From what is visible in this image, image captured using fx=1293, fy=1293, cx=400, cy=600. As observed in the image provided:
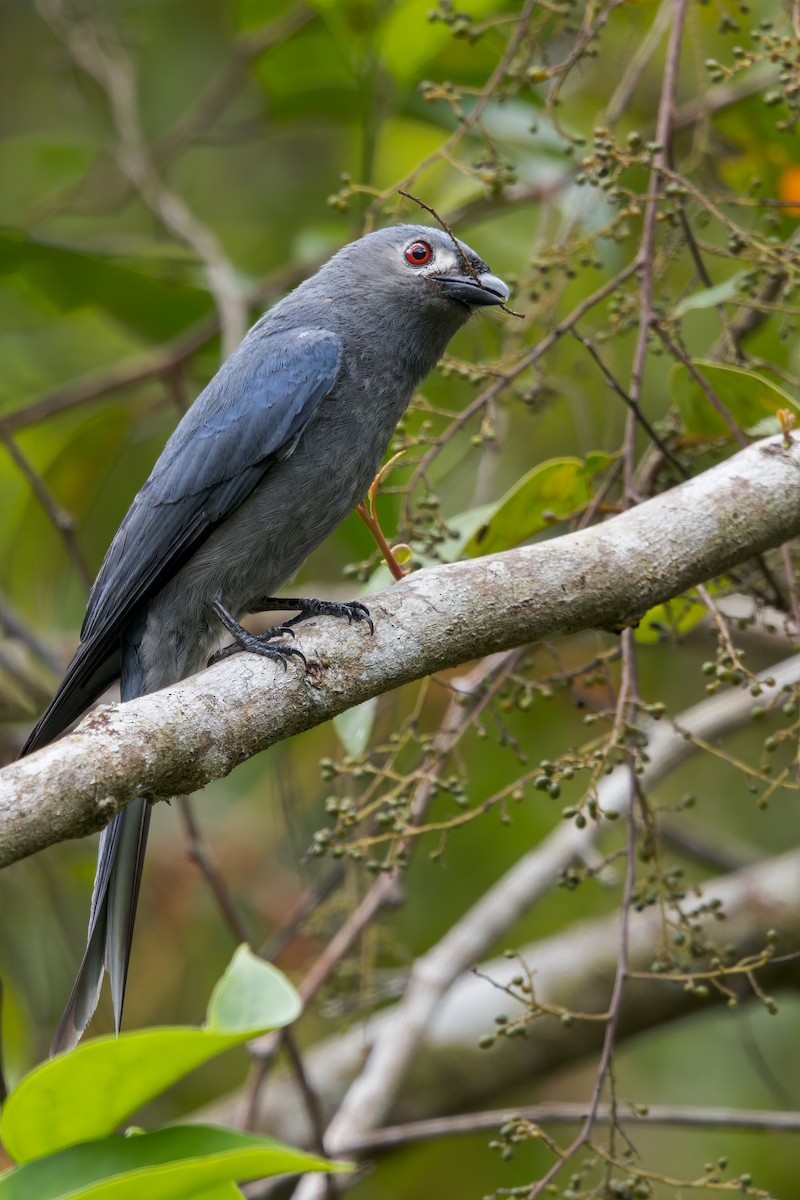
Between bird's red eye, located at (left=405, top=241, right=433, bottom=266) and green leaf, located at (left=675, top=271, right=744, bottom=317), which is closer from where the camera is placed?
green leaf, located at (left=675, top=271, right=744, bottom=317)

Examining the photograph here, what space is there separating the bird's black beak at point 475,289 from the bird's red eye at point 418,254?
0.12 meters

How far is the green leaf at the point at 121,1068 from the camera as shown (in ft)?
5.15

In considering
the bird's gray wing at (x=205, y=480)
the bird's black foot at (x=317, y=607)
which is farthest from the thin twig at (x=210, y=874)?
the bird's black foot at (x=317, y=607)

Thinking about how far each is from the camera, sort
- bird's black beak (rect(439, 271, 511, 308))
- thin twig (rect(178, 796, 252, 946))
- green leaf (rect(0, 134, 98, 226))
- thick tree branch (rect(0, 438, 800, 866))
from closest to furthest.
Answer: thick tree branch (rect(0, 438, 800, 866))
bird's black beak (rect(439, 271, 511, 308))
thin twig (rect(178, 796, 252, 946))
green leaf (rect(0, 134, 98, 226))

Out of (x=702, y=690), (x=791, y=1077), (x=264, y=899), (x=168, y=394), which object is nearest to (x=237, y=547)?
(x=168, y=394)

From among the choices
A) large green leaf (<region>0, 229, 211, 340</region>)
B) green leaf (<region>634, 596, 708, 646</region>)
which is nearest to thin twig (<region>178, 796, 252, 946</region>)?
green leaf (<region>634, 596, 708, 646</region>)

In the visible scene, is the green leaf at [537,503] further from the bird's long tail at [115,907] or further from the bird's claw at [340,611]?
the bird's long tail at [115,907]

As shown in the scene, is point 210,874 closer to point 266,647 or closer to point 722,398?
point 266,647

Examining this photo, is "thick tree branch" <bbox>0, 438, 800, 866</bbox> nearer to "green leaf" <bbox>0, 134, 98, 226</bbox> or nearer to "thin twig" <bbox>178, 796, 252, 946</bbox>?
"thin twig" <bbox>178, 796, 252, 946</bbox>

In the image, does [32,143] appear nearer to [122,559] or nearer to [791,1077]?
[122,559]

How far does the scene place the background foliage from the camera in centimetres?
339

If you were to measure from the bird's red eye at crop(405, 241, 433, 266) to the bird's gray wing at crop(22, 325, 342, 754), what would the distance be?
1.40 feet

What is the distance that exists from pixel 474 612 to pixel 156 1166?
1302 millimetres

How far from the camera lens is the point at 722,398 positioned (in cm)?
316
